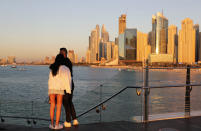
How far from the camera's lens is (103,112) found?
5.19m

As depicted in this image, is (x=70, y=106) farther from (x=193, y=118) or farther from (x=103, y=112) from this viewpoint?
(x=193, y=118)

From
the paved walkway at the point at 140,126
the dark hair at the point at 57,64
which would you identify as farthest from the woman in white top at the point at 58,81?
the paved walkway at the point at 140,126

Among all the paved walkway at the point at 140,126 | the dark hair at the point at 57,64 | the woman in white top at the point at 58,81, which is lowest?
the paved walkway at the point at 140,126

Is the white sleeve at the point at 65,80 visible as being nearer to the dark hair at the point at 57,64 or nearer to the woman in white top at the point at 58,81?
the woman in white top at the point at 58,81

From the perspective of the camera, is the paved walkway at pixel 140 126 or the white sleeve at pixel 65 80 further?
the white sleeve at pixel 65 80

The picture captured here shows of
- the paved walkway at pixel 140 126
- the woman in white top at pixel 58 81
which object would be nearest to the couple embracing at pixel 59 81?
the woman in white top at pixel 58 81

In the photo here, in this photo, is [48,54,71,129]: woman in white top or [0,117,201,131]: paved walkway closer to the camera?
[0,117,201,131]: paved walkway

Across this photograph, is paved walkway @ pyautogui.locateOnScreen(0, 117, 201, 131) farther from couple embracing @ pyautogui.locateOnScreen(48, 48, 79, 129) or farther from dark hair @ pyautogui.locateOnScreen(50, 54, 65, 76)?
dark hair @ pyautogui.locateOnScreen(50, 54, 65, 76)

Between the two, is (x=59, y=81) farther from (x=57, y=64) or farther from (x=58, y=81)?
(x=57, y=64)

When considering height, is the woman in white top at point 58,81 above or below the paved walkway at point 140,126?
above

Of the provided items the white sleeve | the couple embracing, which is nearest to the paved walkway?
the couple embracing

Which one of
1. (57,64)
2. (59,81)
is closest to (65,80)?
(59,81)

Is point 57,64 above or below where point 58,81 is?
above

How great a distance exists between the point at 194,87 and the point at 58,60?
3489mm
